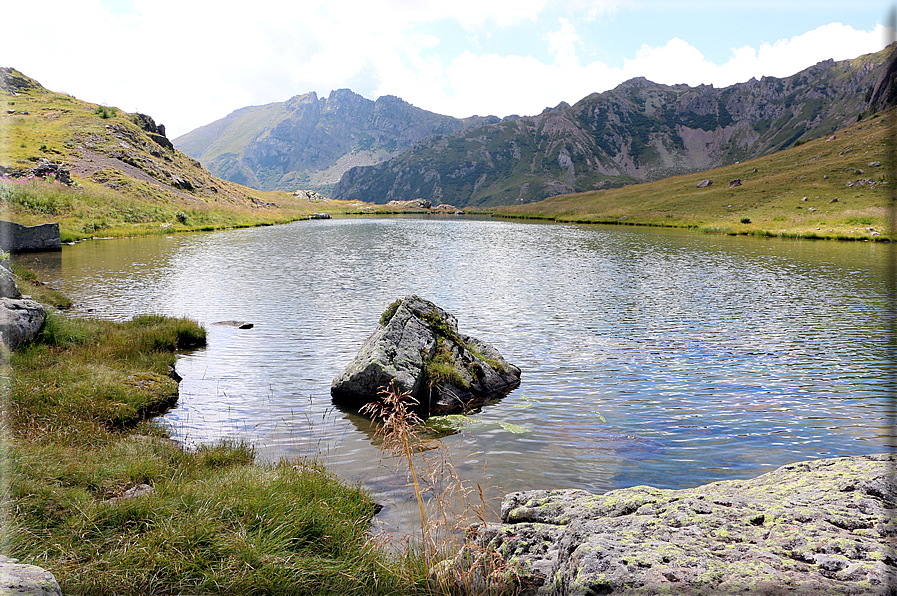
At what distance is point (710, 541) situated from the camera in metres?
4.72

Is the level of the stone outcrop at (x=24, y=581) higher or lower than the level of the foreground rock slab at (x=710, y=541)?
higher

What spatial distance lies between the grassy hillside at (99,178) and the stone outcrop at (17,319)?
42699mm

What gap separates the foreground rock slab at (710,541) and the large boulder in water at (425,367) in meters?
8.45

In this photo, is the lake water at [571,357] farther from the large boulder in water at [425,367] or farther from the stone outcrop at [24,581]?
the stone outcrop at [24,581]

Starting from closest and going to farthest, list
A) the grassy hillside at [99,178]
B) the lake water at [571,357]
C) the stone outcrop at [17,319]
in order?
the lake water at [571,357] → the stone outcrop at [17,319] → the grassy hillside at [99,178]

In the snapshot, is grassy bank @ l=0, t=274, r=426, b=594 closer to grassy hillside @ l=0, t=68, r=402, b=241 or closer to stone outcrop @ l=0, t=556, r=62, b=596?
stone outcrop @ l=0, t=556, r=62, b=596

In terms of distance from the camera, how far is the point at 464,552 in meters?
5.94

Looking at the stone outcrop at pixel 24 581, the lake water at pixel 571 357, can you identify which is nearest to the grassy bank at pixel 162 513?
the stone outcrop at pixel 24 581

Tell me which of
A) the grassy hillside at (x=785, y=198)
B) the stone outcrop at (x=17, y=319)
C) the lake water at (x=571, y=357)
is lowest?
the lake water at (x=571, y=357)

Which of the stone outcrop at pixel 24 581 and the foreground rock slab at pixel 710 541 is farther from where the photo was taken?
the foreground rock slab at pixel 710 541

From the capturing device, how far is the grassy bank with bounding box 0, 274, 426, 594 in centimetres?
546

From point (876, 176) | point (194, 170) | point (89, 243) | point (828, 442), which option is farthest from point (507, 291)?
point (194, 170)

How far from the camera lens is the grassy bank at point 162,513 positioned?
546cm

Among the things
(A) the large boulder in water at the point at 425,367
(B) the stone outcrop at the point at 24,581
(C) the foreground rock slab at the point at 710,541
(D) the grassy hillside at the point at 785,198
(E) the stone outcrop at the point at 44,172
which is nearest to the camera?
(B) the stone outcrop at the point at 24,581
